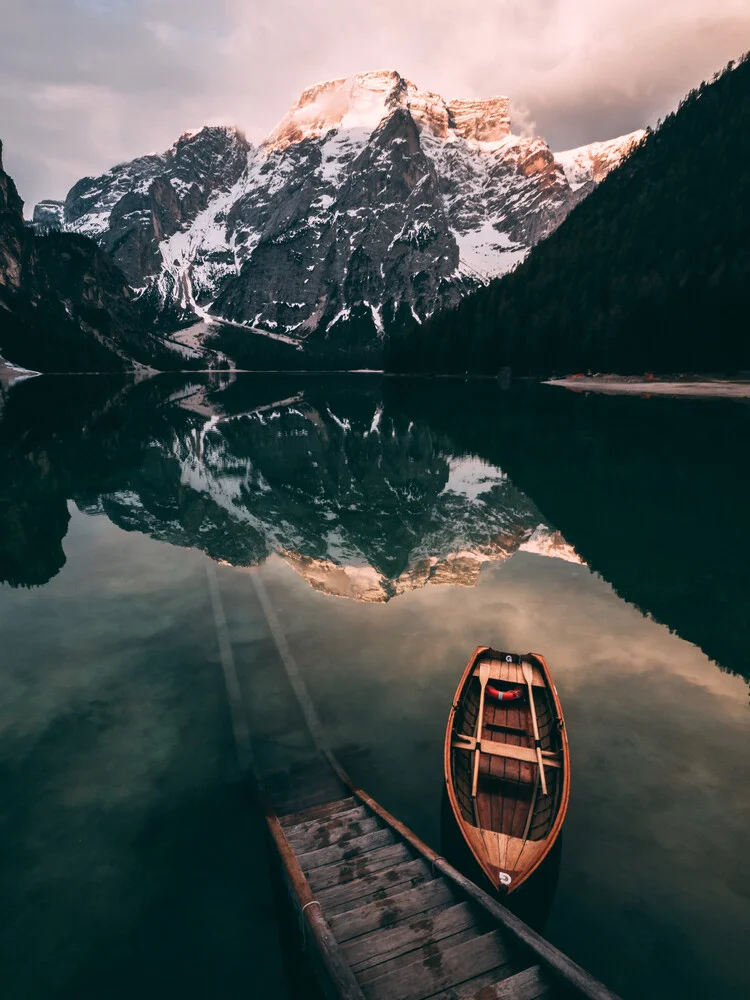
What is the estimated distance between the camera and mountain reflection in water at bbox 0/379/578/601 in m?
27.6

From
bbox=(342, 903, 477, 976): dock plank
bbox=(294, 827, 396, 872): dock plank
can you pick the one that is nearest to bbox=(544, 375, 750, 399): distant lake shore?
bbox=(294, 827, 396, 872): dock plank

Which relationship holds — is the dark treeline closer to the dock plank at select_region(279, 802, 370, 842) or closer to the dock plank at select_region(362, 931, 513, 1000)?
the dock plank at select_region(279, 802, 370, 842)

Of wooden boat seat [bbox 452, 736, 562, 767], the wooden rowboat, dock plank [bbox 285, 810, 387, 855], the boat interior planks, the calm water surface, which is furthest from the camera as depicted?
wooden boat seat [bbox 452, 736, 562, 767]

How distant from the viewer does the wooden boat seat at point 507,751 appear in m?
11.1

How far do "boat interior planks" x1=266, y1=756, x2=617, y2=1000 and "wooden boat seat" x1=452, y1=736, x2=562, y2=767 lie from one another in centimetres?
57

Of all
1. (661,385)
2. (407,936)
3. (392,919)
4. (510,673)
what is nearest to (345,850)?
(392,919)

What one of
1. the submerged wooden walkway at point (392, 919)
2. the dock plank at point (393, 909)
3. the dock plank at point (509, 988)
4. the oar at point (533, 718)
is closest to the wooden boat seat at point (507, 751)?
the oar at point (533, 718)

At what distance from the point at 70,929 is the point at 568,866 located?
955 cm

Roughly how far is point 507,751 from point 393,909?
426 cm

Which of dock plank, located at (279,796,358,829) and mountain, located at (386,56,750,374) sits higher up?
mountain, located at (386,56,750,374)

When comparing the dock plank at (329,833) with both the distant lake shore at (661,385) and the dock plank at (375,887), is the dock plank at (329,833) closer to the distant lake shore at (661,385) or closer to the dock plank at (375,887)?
the dock plank at (375,887)

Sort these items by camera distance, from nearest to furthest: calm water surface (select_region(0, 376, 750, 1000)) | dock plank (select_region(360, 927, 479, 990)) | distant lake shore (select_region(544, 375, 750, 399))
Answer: dock plank (select_region(360, 927, 479, 990))
calm water surface (select_region(0, 376, 750, 1000))
distant lake shore (select_region(544, 375, 750, 399))

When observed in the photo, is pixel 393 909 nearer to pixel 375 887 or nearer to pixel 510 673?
pixel 375 887

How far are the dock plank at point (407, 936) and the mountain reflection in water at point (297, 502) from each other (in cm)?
1524
